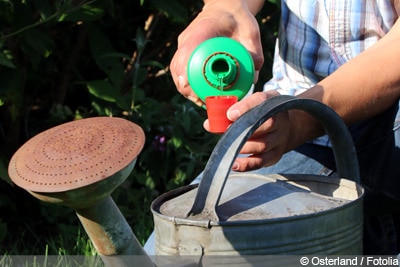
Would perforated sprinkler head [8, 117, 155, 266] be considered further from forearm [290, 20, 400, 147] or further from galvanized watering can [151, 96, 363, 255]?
forearm [290, 20, 400, 147]

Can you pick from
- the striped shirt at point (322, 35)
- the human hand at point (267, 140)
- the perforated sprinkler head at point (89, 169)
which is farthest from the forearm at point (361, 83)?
the perforated sprinkler head at point (89, 169)

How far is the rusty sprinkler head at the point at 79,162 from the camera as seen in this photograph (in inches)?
46.2

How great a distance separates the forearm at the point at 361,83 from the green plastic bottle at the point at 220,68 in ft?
0.45

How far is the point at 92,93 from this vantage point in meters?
2.47

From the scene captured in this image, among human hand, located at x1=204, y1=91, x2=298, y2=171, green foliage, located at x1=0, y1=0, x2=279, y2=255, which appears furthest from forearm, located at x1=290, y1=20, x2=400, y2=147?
green foliage, located at x1=0, y1=0, x2=279, y2=255

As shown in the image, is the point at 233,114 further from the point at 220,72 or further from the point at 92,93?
the point at 92,93

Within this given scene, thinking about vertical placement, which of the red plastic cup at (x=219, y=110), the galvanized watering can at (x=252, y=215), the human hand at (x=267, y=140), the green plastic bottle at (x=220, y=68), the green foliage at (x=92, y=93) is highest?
the green plastic bottle at (x=220, y=68)

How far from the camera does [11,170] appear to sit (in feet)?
4.22

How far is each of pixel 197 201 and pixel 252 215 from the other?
0.31 ft

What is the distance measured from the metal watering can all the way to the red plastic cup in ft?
0.33

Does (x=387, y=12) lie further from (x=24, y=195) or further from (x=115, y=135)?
(x=24, y=195)

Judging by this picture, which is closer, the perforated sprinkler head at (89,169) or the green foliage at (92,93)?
the perforated sprinkler head at (89,169)

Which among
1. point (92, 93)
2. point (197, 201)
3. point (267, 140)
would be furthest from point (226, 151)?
point (92, 93)

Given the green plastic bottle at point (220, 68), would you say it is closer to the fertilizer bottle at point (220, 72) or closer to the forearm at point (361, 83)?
the fertilizer bottle at point (220, 72)
